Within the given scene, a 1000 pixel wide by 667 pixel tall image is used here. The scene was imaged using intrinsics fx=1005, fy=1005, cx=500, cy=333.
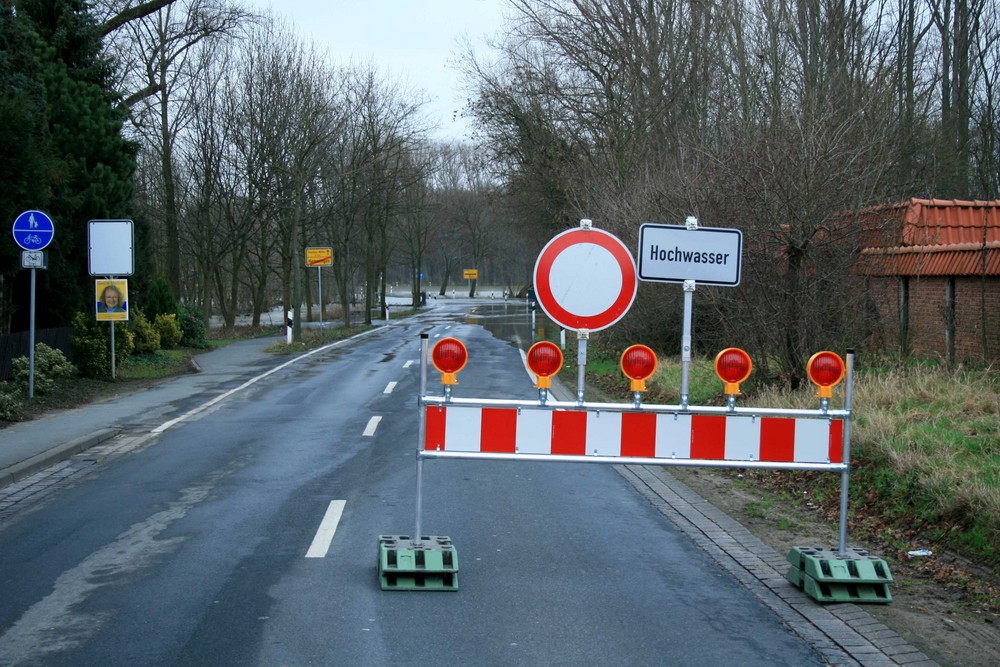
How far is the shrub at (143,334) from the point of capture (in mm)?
25656

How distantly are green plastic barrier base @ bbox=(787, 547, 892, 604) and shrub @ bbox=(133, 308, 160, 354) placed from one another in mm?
22194

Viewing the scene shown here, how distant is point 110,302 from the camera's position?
65.3 feet

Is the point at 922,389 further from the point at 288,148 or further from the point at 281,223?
the point at 281,223

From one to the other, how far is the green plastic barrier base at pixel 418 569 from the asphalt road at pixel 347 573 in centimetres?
9

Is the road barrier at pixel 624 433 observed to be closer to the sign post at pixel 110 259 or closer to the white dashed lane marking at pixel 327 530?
the white dashed lane marking at pixel 327 530

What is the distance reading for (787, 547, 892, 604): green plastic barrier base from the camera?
6.25m

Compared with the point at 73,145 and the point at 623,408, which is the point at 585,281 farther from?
the point at 73,145

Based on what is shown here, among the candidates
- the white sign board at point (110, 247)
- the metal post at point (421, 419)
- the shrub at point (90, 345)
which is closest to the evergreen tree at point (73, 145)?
the white sign board at point (110, 247)

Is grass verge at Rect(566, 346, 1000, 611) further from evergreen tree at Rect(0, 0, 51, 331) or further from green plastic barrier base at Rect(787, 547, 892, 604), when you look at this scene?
evergreen tree at Rect(0, 0, 51, 331)

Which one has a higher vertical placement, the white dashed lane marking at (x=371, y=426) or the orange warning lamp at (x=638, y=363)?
the orange warning lamp at (x=638, y=363)

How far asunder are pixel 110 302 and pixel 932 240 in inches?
600

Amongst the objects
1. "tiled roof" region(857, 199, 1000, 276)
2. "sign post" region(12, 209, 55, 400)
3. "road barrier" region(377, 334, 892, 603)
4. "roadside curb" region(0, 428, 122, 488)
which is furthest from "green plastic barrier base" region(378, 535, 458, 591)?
"sign post" region(12, 209, 55, 400)

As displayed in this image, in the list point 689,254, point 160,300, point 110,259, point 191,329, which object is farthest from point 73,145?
point 689,254

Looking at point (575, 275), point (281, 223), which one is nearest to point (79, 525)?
point (575, 275)
